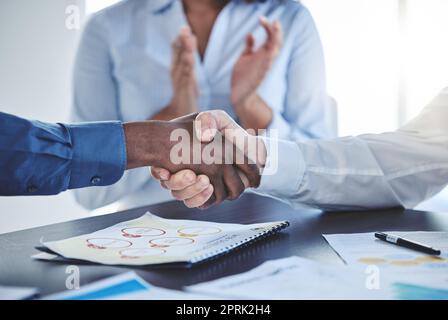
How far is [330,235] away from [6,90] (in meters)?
1.43

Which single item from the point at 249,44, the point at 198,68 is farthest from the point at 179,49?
the point at 249,44

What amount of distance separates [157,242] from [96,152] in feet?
0.69

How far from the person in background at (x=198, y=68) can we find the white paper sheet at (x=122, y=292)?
113 cm

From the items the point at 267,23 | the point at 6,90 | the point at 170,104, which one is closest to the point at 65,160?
the point at 170,104

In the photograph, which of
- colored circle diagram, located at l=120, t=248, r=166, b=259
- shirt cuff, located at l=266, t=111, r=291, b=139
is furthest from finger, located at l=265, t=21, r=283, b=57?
colored circle diagram, located at l=120, t=248, r=166, b=259

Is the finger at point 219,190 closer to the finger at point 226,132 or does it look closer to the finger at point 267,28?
the finger at point 226,132

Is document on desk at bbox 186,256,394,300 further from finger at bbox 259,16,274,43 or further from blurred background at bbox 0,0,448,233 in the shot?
blurred background at bbox 0,0,448,233

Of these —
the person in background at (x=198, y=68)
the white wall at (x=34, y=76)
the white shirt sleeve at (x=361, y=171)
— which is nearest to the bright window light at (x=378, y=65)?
the person in background at (x=198, y=68)

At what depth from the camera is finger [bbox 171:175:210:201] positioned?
0.85 meters

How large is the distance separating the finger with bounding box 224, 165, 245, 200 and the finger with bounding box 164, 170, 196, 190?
0.21ft

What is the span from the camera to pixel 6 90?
1.74 m

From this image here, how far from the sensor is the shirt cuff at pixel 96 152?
758 millimetres
